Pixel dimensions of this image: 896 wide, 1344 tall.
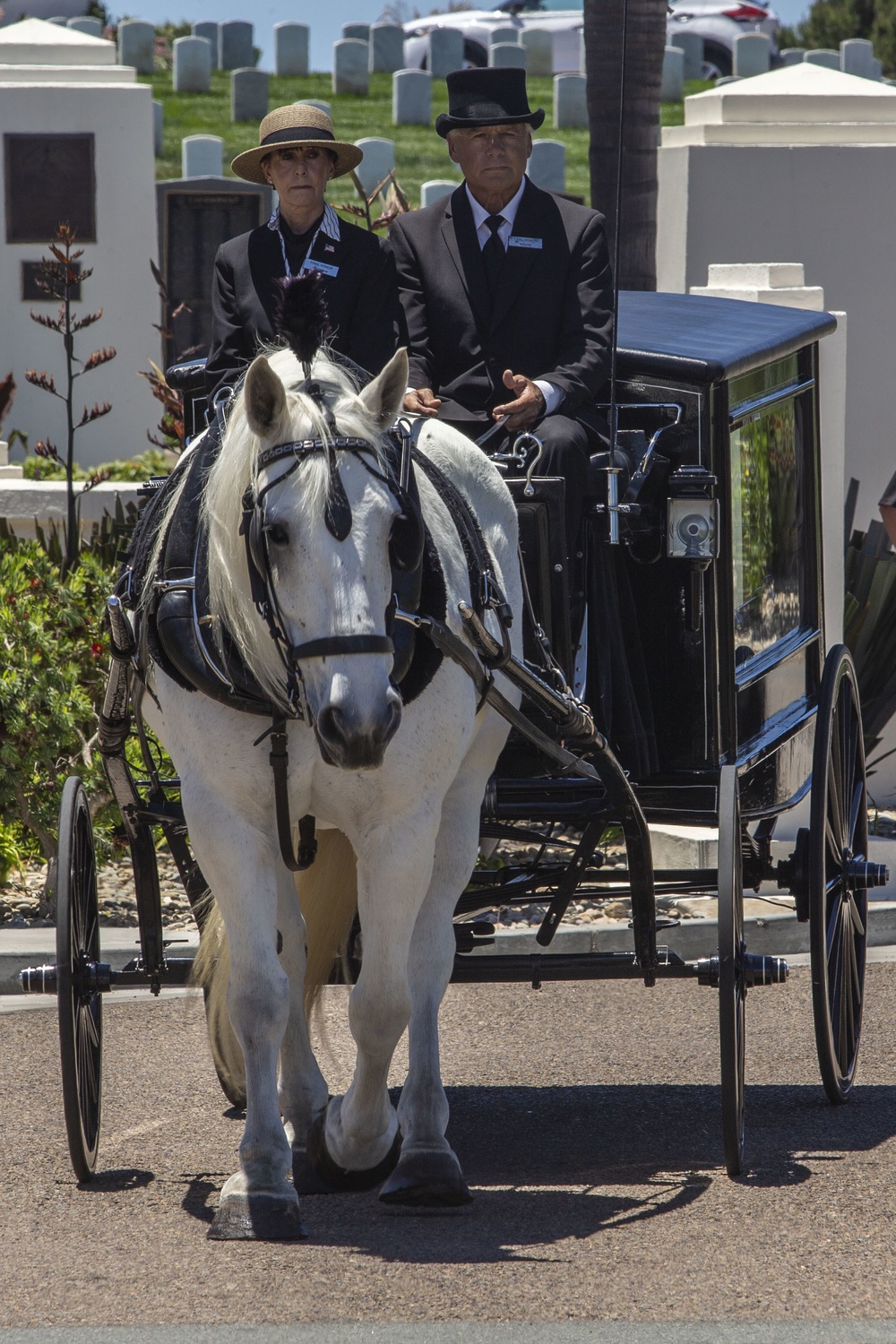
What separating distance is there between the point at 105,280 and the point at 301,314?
9367mm

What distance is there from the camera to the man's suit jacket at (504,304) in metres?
5.32

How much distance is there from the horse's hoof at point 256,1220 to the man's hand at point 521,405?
211 cm

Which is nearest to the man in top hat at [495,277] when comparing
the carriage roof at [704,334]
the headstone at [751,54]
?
the carriage roof at [704,334]

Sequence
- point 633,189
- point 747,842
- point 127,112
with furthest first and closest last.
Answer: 1. point 127,112
2. point 633,189
3. point 747,842

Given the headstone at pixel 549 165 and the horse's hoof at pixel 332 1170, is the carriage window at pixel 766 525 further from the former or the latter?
the headstone at pixel 549 165

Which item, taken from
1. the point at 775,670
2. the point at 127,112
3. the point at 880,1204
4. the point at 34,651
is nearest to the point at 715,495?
the point at 775,670

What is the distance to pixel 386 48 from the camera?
100 ft

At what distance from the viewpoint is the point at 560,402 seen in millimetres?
5094

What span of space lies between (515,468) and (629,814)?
3.19ft

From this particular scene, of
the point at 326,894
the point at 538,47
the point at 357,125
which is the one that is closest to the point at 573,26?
the point at 538,47

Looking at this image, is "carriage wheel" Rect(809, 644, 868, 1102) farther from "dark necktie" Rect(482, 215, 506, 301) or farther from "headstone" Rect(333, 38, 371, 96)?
"headstone" Rect(333, 38, 371, 96)

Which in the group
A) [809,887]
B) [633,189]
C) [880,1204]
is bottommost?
[880,1204]

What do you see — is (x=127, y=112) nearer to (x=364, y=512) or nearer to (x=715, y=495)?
(x=715, y=495)

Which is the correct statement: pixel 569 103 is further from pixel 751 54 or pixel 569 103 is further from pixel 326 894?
pixel 326 894
